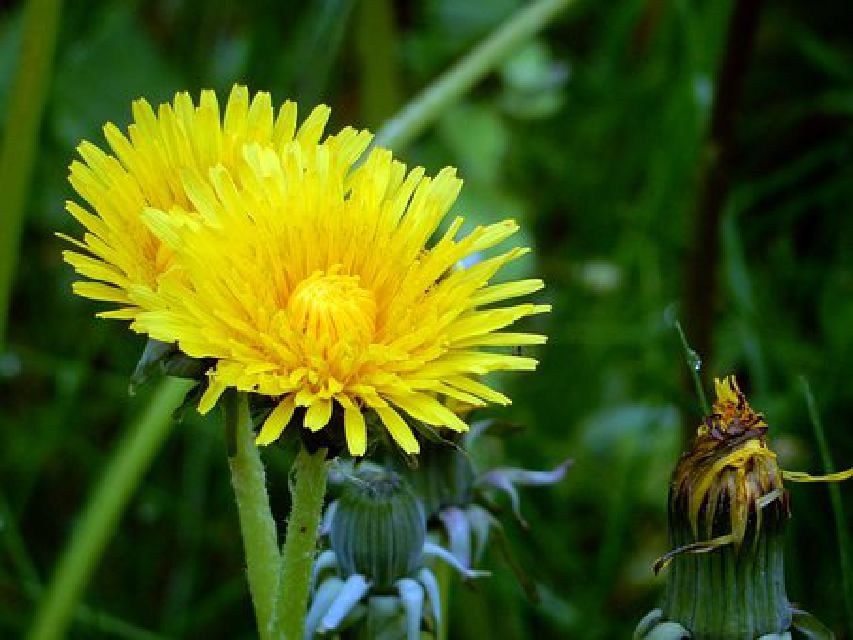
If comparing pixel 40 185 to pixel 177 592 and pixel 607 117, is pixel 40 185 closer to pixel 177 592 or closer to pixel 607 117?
pixel 177 592

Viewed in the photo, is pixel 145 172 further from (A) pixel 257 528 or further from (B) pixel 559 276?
→ (B) pixel 559 276

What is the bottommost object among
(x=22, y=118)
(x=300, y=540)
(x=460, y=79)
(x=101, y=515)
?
(x=300, y=540)

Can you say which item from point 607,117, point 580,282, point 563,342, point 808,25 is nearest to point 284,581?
point 563,342

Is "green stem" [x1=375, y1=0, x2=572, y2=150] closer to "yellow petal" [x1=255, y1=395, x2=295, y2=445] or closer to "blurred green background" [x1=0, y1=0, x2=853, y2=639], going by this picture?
"blurred green background" [x1=0, y1=0, x2=853, y2=639]

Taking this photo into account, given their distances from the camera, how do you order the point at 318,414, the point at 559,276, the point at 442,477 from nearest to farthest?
the point at 318,414 → the point at 442,477 → the point at 559,276

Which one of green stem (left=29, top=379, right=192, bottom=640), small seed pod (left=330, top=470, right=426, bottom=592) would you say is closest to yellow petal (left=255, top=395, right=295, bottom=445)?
small seed pod (left=330, top=470, right=426, bottom=592)

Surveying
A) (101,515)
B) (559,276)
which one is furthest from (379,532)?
(559,276)

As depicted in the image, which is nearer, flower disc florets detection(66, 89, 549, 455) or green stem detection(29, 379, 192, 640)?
flower disc florets detection(66, 89, 549, 455)
